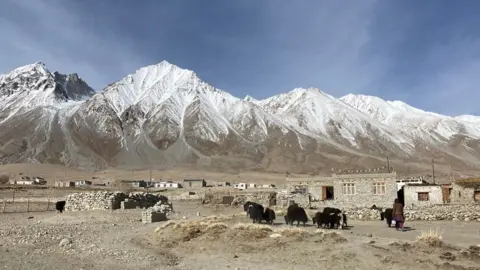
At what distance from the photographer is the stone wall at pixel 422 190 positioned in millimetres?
42094

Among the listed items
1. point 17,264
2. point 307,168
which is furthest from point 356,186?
point 307,168

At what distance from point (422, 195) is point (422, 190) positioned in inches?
19.3

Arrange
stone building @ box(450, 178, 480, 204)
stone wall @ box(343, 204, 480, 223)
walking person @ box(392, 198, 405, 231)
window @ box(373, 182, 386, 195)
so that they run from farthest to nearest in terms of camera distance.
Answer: window @ box(373, 182, 386, 195) < stone building @ box(450, 178, 480, 204) < stone wall @ box(343, 204, 480, 223) < walking person @ box(392, 198, 405, 231)

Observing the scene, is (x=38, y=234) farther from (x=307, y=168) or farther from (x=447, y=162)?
(x=447, y=162)

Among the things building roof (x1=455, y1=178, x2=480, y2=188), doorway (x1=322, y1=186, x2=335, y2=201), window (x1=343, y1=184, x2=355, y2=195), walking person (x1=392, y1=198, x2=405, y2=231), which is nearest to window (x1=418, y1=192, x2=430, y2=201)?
building roof (x1=455, y1=178, x2=480, y2=188)

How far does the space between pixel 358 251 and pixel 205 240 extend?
6.35m

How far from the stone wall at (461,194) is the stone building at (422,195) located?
1.15 metres

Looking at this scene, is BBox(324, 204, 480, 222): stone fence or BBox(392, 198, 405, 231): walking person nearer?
BBox(392, 198, 405, 231): walking person

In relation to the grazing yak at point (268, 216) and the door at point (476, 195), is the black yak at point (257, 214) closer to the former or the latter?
the grazing yak at point (268, 216)

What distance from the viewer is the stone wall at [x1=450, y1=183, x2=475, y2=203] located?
40062 millimetres

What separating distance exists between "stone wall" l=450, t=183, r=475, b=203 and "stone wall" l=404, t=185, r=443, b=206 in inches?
46.5

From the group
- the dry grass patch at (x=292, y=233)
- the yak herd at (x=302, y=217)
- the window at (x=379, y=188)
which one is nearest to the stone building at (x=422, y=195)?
the window at (x=379, y=188)

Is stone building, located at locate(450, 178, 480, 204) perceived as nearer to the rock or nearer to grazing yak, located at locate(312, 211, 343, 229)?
grazing yak, located at locate(312, 211, 343, 229)

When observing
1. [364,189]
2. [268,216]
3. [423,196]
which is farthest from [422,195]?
[268,216]
